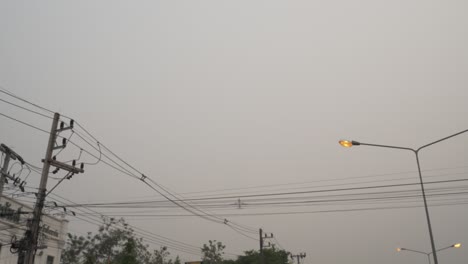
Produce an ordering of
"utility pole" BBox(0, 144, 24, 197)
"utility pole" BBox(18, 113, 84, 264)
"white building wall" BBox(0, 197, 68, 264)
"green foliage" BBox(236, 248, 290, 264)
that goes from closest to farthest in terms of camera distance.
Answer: "utility pole" BBox(18, 113, 84, 264) → "utility pole" BBox(0, 144, 24, 197) → "white building wall" BBox(0, 197, 68, 264) → "green foliage" BBox(236, 248, 290, 264)

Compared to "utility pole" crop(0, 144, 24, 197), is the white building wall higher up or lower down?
lower down

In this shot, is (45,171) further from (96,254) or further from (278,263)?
(278,263)

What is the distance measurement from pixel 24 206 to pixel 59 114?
12.4 metres

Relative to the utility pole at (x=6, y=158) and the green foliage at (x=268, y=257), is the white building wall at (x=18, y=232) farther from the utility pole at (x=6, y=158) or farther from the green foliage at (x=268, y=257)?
the green foliage at (x=268, y=257)

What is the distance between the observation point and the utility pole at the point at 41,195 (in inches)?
750

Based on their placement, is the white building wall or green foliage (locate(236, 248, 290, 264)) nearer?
the white building wall

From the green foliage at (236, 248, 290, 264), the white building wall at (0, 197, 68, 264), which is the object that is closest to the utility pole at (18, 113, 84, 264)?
the white building wall at (0, 197, 68, 264)

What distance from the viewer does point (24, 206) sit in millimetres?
30781

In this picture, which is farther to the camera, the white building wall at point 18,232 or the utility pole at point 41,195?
the white building wall at point 18,232

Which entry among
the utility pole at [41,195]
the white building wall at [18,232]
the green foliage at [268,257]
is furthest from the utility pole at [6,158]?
the green foliage at [268,257]

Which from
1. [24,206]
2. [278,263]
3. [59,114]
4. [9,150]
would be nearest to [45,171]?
[59,114]

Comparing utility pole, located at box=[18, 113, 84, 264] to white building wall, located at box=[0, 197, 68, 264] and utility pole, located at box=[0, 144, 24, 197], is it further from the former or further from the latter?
white building wall, located at box=[0, 197, 68, 264]

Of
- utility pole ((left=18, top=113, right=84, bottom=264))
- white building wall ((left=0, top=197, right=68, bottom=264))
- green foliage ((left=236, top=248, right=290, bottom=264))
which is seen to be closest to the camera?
utility pole ((left=18, top=113, right=84, bottom=264))

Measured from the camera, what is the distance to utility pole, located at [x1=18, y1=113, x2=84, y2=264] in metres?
19.0
